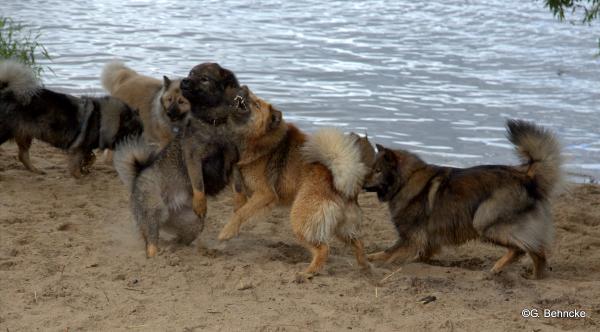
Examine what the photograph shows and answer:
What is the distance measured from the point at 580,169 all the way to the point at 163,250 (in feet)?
16.5

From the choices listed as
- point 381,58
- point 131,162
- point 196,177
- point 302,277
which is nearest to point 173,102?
point 131,162

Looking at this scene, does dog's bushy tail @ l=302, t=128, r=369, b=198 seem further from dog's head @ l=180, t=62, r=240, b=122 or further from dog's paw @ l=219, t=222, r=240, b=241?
dog's head @ l=180, t=62, r=240, b=122

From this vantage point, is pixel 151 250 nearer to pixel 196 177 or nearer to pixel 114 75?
pixel 196 177

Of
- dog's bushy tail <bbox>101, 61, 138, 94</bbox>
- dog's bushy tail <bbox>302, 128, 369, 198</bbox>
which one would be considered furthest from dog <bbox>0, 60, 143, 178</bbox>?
dog's bushy tail <bbox>302, 128, 369, 198</bbox>

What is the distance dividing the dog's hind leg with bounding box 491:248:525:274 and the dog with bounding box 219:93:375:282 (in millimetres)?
968

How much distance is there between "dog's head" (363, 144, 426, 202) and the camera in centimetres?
676

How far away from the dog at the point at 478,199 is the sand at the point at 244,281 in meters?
0.21

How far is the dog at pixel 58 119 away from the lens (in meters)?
8.45

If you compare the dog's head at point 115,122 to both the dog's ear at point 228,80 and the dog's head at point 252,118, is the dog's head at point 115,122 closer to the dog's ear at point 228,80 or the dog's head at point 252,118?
the dog's ear at point 228,80

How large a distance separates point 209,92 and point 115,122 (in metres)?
2.40

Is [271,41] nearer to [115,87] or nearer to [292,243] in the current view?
[115,87]

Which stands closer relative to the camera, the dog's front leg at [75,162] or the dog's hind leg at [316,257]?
the dog's hind leg at [316,257]

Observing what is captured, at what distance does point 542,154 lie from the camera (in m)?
6.36

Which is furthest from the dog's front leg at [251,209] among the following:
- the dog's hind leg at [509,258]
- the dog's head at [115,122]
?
the dog's head at [115,122]
